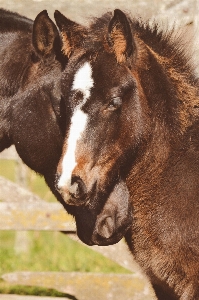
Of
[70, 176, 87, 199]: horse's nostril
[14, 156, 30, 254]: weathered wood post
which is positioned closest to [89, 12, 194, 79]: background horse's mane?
[70, 176, 87, 199]: horse's nostril

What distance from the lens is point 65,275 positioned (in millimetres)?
6363

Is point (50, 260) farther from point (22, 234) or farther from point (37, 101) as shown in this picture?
point (37, 101)

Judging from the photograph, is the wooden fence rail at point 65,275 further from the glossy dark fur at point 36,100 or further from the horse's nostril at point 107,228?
the horse's nostril at point 107,228

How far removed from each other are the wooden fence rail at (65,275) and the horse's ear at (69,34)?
1.68m

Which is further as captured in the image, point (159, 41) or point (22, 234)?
point (22, 234)

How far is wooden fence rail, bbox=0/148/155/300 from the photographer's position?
6.19m

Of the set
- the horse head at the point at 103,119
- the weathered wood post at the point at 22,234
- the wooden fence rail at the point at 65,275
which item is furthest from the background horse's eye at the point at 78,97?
the weathered wood post at the point at 22,234

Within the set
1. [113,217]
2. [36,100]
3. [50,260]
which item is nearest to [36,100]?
[36,100]

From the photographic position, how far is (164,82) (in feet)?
15.6

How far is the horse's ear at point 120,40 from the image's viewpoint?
460 cm

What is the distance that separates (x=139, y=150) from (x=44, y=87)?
2.68 ft

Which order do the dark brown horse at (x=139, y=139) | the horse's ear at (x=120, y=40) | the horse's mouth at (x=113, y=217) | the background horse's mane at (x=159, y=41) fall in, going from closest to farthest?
the dark brown horse at (x=139, y=139), the horse's ear at (x=120, y=40), the horse's mouth at (x=113, y=217), the background horse's mane at (x=159, y=41)

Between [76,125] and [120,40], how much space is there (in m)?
0.59

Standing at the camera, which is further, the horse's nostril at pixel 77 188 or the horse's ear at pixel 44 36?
the horse's ear at pixel 44 36
